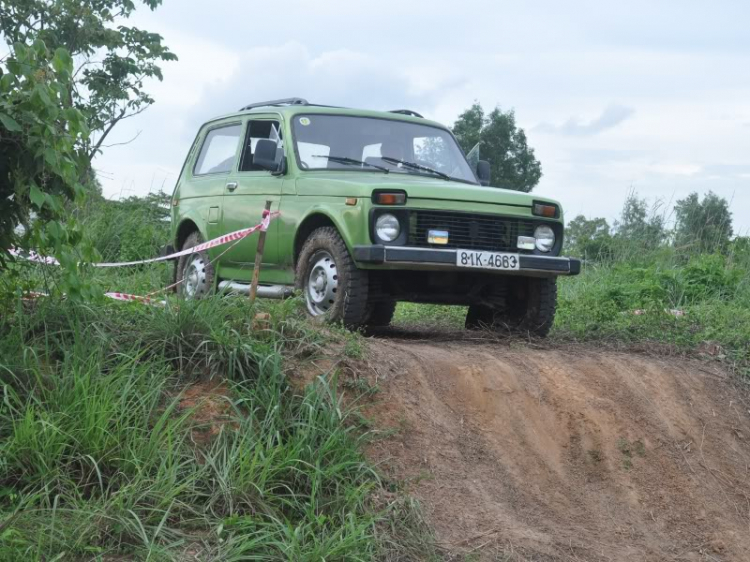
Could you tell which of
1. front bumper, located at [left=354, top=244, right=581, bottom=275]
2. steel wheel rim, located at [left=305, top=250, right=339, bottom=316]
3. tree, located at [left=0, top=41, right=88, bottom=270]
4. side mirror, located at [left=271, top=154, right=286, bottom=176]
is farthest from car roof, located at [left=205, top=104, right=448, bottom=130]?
tree, located at [left=0, top=41, right=88, bottom=270]

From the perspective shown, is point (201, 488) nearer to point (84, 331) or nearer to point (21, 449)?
point (21, 449)

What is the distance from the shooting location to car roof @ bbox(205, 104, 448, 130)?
881 centimetres

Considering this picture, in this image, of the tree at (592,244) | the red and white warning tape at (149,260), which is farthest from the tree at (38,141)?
the tree at (592,244)

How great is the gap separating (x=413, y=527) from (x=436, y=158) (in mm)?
4588

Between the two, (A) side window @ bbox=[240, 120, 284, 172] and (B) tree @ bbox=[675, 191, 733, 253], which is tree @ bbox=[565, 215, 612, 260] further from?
(A) side window @ bbox=[240, 120, 284, 172]

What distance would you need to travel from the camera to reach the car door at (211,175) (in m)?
9.34

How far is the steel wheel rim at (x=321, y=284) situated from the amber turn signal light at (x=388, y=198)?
1.90 feet

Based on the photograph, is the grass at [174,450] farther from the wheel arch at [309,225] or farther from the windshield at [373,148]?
the windshield at [373,148]

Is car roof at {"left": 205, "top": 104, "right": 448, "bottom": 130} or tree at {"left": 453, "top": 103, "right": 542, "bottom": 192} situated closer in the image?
car roof at {"left": 205, "top": 104, "right": 448, "bottom": 130}

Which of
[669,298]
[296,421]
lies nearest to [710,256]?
[669,298]

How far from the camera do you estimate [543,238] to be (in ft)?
27.0

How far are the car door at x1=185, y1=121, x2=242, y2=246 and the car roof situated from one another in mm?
269

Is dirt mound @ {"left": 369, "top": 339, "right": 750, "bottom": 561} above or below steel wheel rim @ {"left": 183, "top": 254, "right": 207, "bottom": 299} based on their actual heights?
below

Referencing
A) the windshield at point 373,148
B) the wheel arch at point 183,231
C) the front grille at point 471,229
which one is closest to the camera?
the front grille at point 471,229
